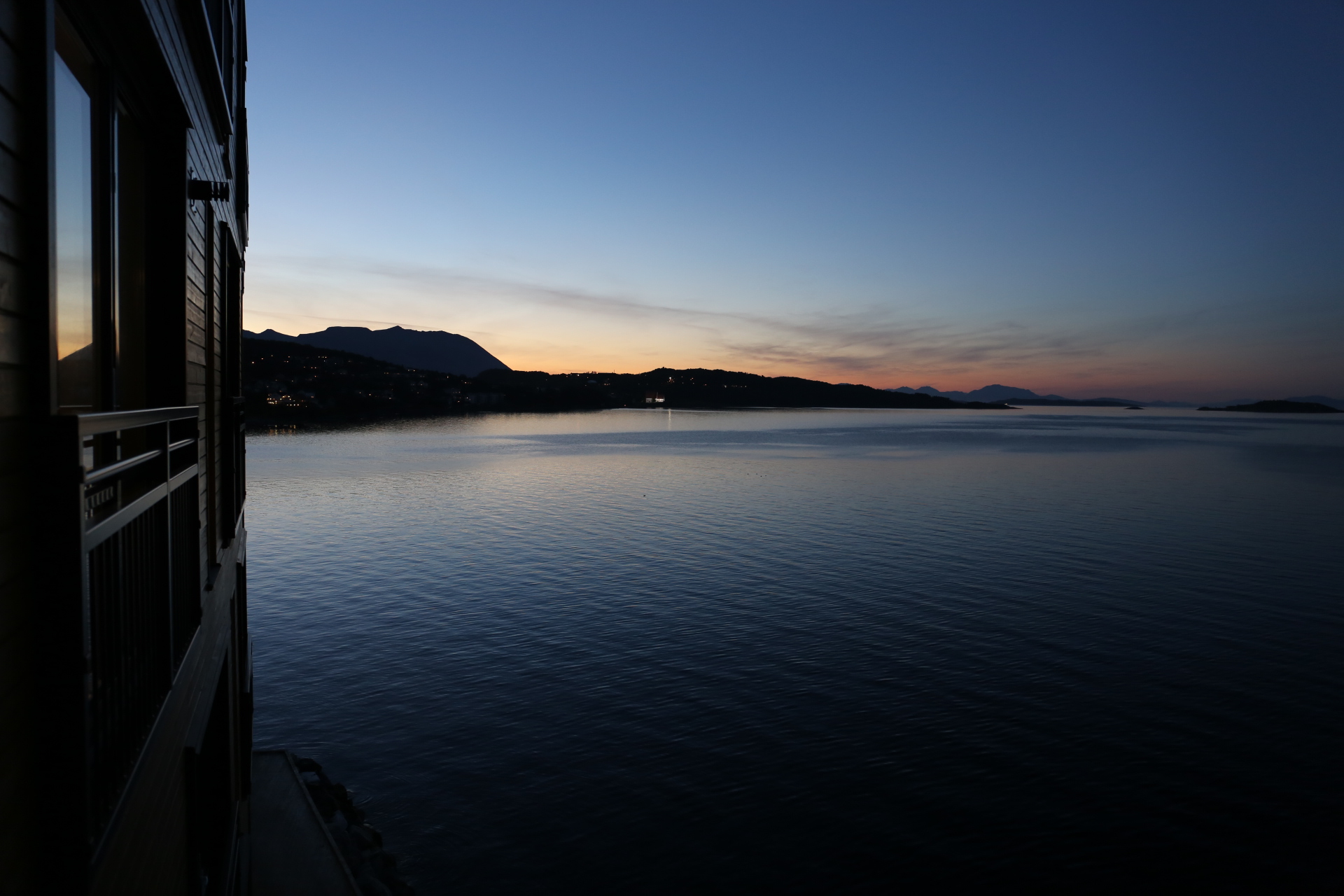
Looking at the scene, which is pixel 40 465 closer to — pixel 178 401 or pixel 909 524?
pixel 178 401

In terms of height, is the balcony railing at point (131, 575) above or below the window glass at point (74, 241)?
below

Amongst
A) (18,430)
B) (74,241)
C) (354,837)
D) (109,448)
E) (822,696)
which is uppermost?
(74,241)

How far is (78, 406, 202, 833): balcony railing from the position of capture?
9.99 ft

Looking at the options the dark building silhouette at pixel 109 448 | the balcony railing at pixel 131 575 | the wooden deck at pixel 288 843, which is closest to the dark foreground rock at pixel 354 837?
the wooden deck at pixel 288 843

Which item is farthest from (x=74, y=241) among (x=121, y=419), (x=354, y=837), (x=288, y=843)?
(x=354, y=837)

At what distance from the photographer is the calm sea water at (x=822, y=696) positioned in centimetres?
1222

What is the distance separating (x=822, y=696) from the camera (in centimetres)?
1759

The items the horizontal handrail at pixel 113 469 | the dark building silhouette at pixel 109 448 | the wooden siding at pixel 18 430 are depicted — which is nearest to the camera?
the wooden siding at pixel 18 430

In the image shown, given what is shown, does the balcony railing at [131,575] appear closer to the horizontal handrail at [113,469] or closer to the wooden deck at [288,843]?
the horizontal handrail at [113,469]

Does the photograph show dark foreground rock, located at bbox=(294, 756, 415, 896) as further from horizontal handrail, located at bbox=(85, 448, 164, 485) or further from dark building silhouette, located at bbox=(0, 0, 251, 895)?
horizontal handrail, located at bbox=(85, 448, 164, 485)

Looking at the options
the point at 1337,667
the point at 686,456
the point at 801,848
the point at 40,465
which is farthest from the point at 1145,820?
the point at 686,456

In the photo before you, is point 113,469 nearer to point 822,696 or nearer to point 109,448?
point 109,448

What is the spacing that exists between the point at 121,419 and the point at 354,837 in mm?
11605

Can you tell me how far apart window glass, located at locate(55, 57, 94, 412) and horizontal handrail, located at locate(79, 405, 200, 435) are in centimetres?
31
